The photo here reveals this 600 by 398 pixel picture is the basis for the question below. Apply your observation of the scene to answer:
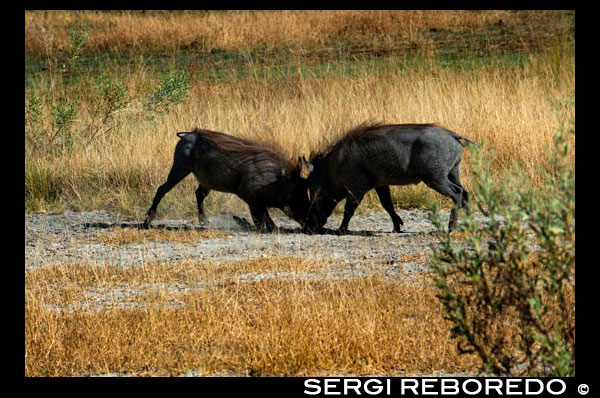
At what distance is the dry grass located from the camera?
208 inches

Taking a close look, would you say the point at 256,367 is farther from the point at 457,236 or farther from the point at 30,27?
the point at 30,27

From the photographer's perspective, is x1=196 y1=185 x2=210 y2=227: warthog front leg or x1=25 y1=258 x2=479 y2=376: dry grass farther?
x1=196 y1=185 x2=210 y2=227: warthog front leg

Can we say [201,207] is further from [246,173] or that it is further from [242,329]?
[242,329]

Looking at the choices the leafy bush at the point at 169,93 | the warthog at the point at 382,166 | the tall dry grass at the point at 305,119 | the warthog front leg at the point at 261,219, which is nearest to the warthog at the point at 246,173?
the warthog front leg at the point at 261,219

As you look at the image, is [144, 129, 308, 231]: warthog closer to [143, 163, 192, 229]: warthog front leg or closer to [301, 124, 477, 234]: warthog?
[143, 163, 192, 229]: warthog front leg

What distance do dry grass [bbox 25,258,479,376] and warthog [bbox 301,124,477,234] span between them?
7.39 feet

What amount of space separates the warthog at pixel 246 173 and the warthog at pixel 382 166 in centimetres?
20

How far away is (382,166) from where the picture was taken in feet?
29.0

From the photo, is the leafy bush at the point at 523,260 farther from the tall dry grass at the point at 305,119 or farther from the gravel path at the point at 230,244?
the tall dry grass at the point at 305,119

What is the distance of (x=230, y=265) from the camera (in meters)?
7.41

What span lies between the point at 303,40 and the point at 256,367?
15990 mm

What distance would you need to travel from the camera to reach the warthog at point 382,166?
341 inches

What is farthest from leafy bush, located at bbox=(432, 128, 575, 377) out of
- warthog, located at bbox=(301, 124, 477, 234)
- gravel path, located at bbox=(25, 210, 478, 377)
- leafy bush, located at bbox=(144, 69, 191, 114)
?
leafy bush, located at bbox=(144, 69, 191, 114)
